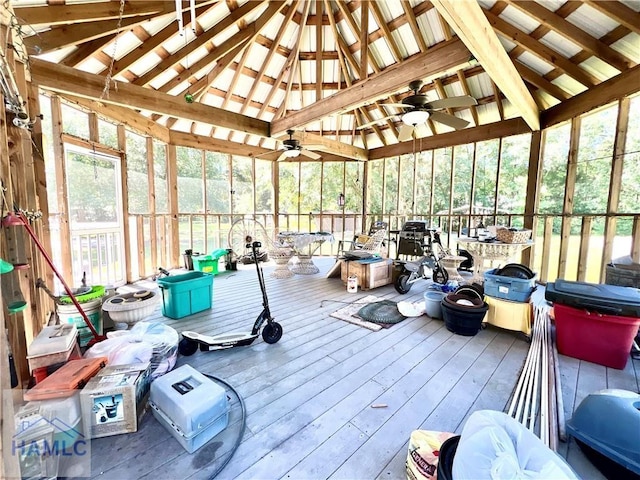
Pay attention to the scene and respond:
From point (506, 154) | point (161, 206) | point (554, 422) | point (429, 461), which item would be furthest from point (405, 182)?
point (429, 461)

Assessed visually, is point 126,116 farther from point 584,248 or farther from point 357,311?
point 584,248

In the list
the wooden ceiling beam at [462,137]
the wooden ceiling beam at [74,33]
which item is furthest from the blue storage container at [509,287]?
the wooden ceiling beam at [74,33]

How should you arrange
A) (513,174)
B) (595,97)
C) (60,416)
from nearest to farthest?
(60,416) < (595,97) < (513,174)

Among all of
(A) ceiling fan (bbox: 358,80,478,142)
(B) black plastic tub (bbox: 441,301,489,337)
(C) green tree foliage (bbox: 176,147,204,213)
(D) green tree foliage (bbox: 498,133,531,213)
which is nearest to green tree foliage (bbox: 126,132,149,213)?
(C) green tree foliage (bbox: 176,147,204,213)

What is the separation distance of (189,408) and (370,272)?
12.3ft

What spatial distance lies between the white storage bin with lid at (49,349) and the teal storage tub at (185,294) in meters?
1.42

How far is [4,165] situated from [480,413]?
130 inches

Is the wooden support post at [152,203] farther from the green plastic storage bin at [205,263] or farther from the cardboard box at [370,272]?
the cardboard box at [370,272]

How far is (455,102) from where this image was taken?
133 inches

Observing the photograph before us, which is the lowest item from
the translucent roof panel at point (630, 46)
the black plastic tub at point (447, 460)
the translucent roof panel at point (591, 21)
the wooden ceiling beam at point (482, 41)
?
the black plastic tub at point (447, 460)

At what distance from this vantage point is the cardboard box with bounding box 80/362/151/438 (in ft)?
5.35

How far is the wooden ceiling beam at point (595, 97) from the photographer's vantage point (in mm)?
3653

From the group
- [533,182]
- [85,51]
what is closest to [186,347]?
[85,51]

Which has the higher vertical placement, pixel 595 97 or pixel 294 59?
pixel 294 59
